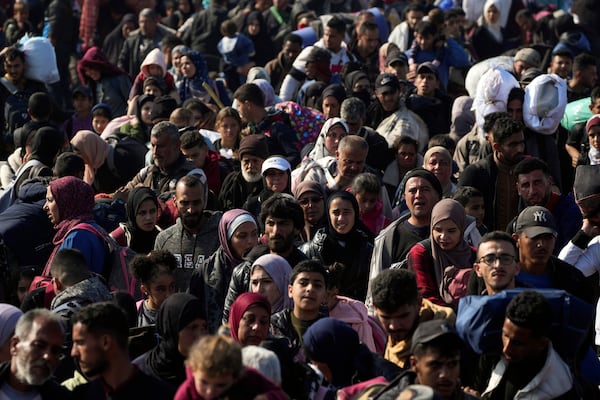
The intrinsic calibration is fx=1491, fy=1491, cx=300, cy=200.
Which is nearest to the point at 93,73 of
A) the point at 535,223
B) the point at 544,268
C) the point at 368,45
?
the point at 368,45

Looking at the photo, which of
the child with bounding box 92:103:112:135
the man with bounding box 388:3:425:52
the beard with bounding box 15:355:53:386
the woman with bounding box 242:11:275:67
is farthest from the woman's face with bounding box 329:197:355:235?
the woman with bounding box 242:11:275:67

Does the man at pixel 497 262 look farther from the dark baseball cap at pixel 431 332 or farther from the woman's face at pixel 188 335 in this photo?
the woman's face at pixel 188 335

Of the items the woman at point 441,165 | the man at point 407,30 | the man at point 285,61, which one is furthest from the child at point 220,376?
the man at point 407,30

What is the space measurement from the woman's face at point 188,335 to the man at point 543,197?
11.4ft

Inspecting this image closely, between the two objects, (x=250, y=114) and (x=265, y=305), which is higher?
(x=265, y=305)

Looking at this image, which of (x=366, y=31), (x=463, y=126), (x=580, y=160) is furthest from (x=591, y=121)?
(x=366, y=31)

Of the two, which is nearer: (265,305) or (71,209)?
(265,305)

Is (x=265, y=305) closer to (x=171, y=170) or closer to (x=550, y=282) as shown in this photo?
(x=550, y=282)

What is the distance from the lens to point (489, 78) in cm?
1240

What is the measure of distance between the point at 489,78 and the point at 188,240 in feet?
11.4

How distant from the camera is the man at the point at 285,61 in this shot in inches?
665

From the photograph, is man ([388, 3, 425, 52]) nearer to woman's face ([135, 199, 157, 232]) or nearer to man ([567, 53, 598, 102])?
man ([567, 53, 598, 102])

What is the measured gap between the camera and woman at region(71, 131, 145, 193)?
40.1ft

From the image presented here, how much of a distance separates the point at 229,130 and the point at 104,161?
1.26m
